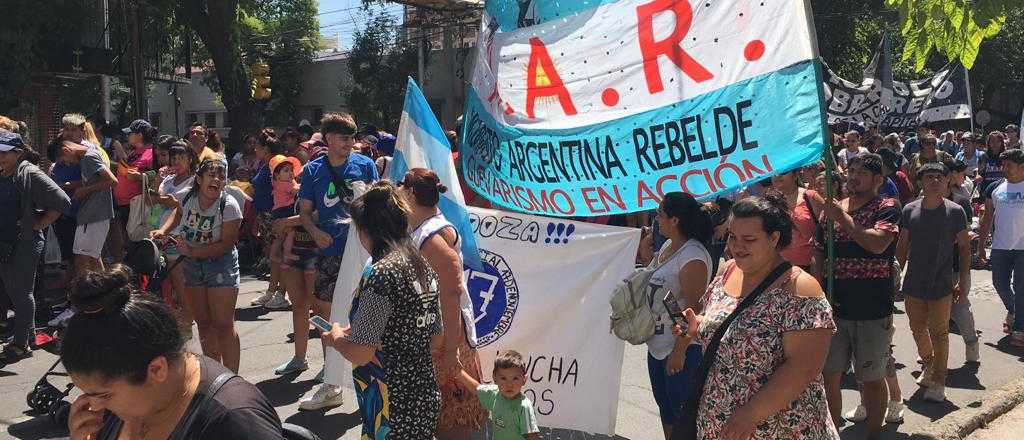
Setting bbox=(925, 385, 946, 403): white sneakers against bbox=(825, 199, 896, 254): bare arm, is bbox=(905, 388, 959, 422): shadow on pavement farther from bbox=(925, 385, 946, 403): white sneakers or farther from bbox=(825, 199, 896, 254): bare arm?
bbox=(825, 199, 896, 254): bare arm

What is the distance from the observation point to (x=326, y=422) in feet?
19.3

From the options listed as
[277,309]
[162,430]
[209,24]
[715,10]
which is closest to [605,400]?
[715,10]

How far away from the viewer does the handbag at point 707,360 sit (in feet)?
11.4

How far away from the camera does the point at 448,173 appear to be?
5.25 metres

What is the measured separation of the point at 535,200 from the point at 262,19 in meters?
60.3

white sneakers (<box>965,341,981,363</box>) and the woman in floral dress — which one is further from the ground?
the woman in floral dress

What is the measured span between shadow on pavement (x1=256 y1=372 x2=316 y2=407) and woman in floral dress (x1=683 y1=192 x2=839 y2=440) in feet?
11.7

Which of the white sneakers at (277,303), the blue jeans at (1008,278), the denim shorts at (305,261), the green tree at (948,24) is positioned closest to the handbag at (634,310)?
the green tree at (948,24)

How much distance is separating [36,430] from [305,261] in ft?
6.50

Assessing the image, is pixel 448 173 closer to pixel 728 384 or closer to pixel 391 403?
pixel 391 403

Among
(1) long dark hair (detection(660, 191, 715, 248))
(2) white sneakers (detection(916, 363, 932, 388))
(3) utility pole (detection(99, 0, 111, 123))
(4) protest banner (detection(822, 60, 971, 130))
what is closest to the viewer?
(1) long dark hair (detection(660, 191, 715, 248))

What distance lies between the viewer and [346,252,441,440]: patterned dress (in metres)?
3.86

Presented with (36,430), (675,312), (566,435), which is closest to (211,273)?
(36,430)

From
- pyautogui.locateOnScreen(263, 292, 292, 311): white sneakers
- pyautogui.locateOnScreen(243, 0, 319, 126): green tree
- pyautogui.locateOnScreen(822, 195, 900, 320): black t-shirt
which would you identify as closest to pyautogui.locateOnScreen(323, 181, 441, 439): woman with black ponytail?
pyautogui.locateOnScreen(822, 195, 900, 320): black t-shirt
